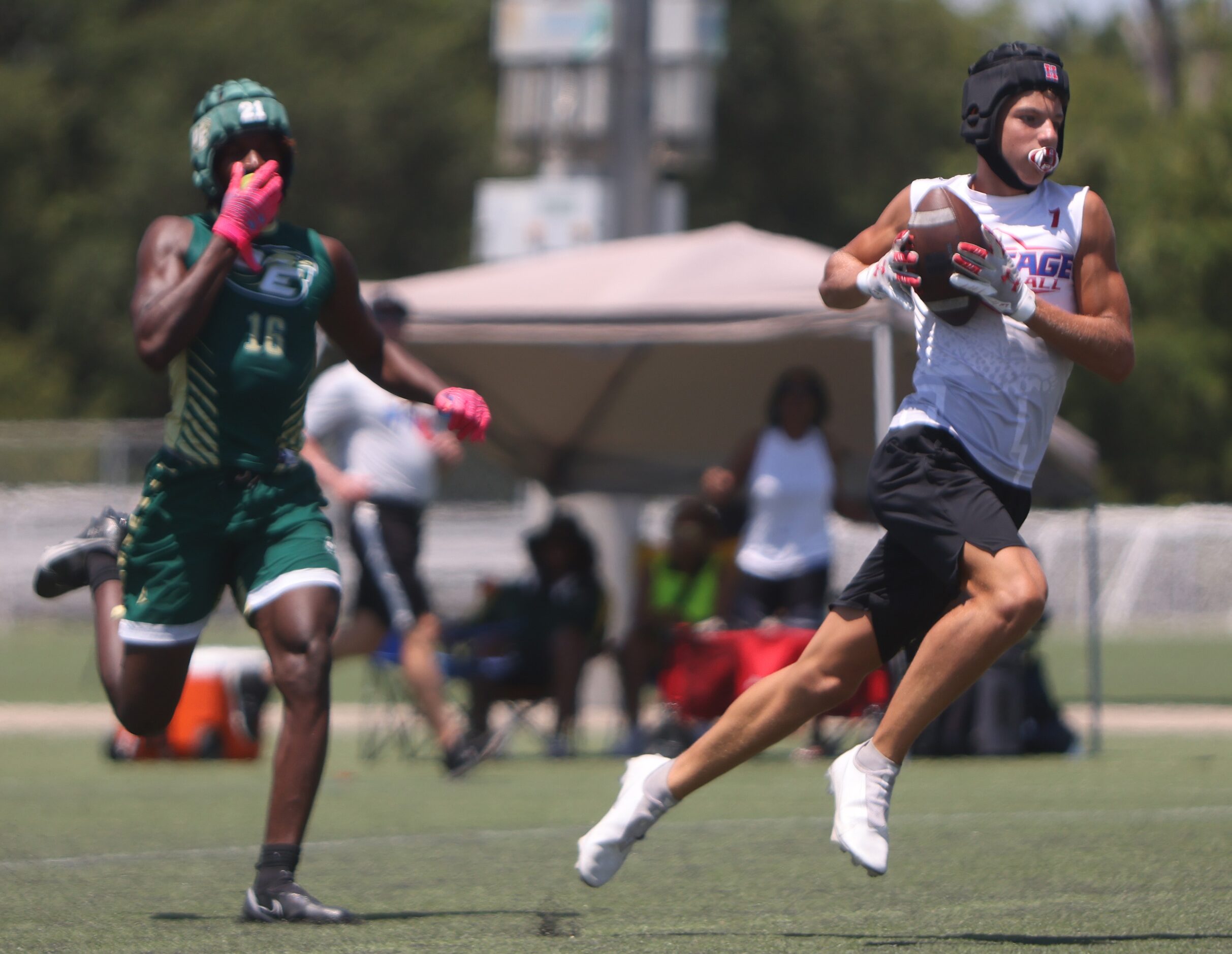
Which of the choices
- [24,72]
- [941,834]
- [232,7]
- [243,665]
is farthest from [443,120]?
[941,834]

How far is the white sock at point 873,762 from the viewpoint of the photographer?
4355mm

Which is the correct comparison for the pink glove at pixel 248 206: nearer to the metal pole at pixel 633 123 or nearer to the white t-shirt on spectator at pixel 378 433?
the white t-shirt on spectator at pixel 378 433

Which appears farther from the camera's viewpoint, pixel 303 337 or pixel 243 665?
pixel 243 665

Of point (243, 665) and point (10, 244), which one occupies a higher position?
point (243, 665)

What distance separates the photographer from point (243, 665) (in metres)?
10.1

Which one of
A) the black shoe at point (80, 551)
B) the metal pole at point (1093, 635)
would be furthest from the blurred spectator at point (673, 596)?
the black shoe at point (80, 551)

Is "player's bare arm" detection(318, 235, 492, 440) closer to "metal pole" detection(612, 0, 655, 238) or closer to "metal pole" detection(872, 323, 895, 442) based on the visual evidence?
"metal pole" detection(872, 323, 895, 442)

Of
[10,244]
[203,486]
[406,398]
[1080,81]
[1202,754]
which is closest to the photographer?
[203,486]

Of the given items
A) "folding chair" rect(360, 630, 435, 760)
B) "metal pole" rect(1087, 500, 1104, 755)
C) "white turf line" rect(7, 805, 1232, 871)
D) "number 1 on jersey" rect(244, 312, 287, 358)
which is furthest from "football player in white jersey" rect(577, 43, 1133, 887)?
"metal pole" rect(1087, 500, 1104, 755)

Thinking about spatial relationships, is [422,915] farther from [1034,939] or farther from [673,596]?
[673,596]

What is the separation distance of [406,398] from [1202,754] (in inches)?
237

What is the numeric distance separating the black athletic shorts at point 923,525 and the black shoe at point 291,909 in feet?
4.44

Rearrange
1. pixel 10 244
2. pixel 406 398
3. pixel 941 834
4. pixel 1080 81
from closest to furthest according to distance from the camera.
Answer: pixel 406 398, pixel 941 834, pixel 10 244, pixel 1080 81

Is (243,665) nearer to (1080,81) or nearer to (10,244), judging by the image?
(10,244)
